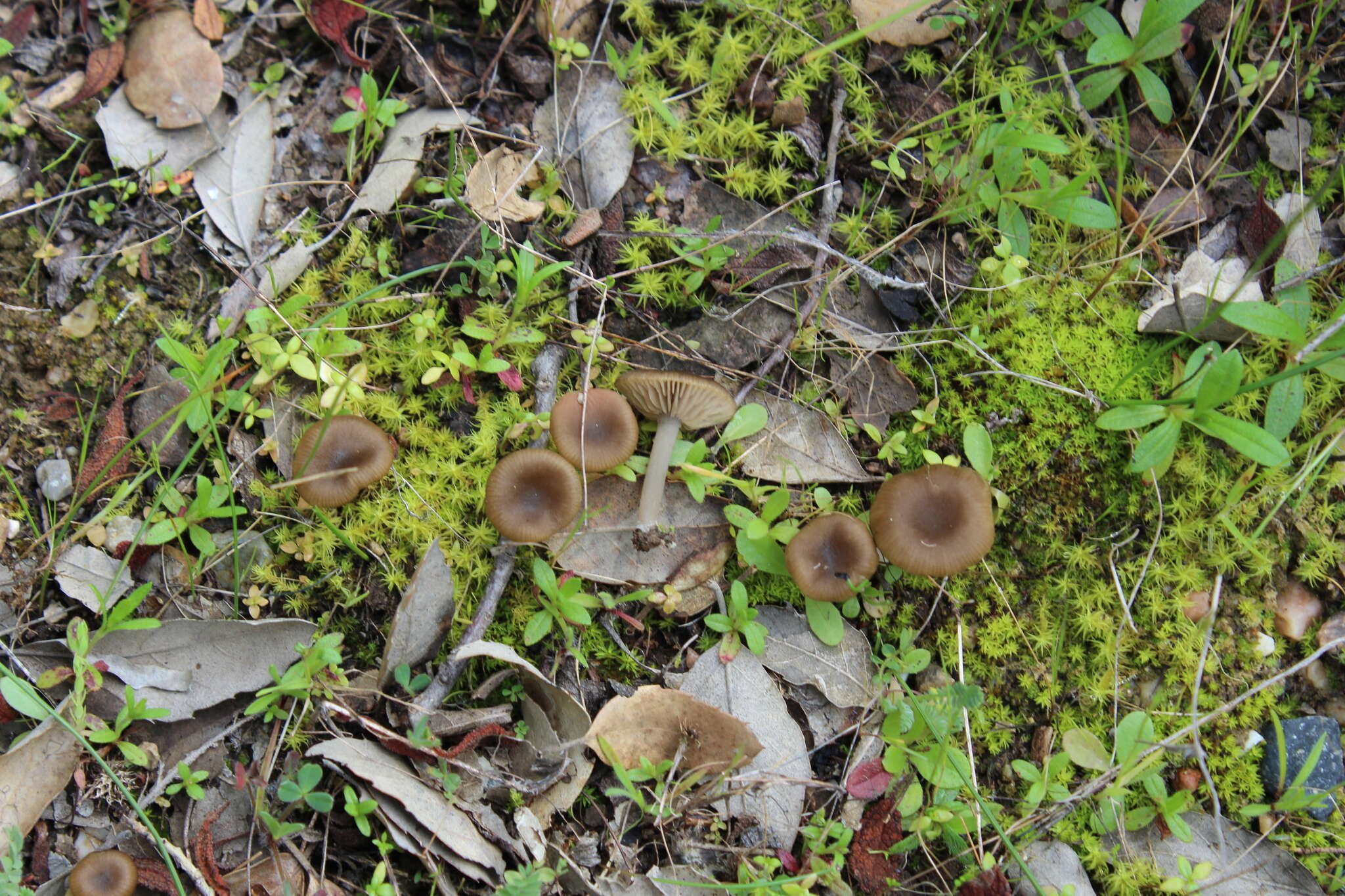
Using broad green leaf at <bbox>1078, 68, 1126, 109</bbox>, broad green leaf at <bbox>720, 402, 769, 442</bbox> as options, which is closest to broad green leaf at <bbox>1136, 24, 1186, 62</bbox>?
broad green leaf at <bbox>1078, 68, 1126, 109</bbox>

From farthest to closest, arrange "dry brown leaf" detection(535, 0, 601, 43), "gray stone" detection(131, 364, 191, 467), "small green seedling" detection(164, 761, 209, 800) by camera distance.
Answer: "dry brown leaf" detection(535, 0, 601, 43) < "gray stone" detection(131, 364, 191, 467) < "small green seedling" detection(164, 761, 209, 800)

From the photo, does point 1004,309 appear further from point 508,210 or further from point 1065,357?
point 508,210

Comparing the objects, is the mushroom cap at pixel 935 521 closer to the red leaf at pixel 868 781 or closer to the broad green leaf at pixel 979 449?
the broad green leaf at pixel 979 449

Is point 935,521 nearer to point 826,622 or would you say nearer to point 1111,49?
point 826,622

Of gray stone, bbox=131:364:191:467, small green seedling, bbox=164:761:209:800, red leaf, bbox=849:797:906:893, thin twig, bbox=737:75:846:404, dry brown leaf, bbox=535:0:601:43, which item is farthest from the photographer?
dry brown leaf, bbox=535:0:601:43

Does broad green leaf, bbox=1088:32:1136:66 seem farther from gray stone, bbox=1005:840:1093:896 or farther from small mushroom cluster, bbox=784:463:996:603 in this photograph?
gray stone, bbox=1005:840:1093:896

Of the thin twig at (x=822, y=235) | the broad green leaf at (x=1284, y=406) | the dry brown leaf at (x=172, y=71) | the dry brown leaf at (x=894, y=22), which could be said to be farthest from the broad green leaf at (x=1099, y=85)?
the dry brown leaf at (x=172, y=71)
